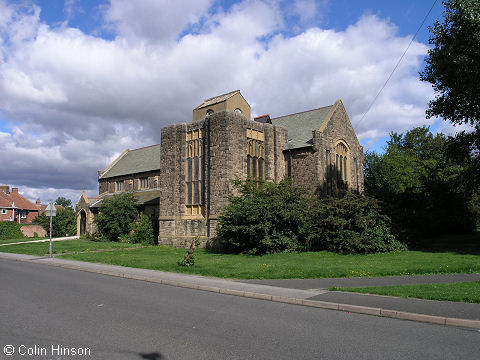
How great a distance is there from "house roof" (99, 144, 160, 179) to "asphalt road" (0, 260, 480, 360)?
33076mm

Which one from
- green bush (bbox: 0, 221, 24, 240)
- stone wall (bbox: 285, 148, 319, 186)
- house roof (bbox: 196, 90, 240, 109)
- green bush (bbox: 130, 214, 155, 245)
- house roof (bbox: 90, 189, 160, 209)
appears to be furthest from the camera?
green bush (bbox: 0, 221, 24, 240)

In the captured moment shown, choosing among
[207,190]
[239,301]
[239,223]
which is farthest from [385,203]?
[239,301]

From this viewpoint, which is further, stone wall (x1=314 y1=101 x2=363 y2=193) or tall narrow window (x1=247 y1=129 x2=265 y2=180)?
stone wall (x1=314 y1=101 x2=363 y2=193)

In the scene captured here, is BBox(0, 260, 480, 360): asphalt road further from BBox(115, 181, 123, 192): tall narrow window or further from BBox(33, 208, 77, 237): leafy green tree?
BBox(33, 208, 77, 237): leafy green tree

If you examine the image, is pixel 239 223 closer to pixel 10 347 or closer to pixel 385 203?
pixel 385 203

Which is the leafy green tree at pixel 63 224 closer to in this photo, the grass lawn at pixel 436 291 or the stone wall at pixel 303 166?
the stone wall at pixel 303 166

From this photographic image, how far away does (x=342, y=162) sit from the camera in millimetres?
31766

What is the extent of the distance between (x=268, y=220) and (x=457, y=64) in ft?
38.6

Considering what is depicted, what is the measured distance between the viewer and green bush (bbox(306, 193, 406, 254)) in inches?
746

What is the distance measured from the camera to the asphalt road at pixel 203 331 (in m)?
5.51

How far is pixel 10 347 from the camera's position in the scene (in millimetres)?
5672

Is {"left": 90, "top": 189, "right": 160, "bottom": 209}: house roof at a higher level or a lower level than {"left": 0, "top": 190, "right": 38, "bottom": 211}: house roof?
lower

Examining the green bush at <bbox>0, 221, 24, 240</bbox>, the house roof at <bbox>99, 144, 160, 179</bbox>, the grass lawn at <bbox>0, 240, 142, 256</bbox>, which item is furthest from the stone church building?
the green bush at <bbox>0, 221, 24, 240</bbox>

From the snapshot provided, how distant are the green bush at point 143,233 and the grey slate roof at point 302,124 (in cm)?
1318
